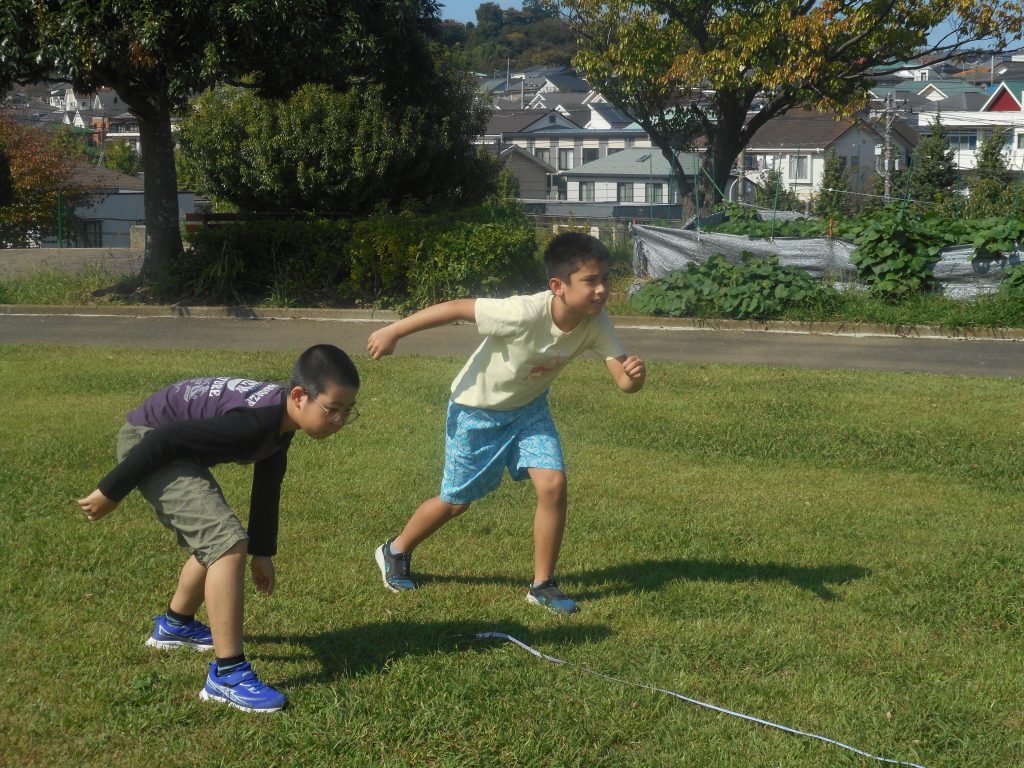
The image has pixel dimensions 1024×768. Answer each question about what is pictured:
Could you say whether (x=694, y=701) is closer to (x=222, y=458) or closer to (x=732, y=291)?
(x=222, y=458)

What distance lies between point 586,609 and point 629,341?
8.39 metres

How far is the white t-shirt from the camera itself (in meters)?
4.70

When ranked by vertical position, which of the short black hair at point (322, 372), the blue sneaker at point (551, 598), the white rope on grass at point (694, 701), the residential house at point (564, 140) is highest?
the residential house at point (564, 140)

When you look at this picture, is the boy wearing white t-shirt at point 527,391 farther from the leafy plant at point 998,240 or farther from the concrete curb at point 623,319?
the leafy plant at point 998,240

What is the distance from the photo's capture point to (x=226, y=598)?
3703mm

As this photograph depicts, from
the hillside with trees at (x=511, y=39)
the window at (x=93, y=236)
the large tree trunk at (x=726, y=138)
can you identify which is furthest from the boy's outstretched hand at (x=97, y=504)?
the hillside with trees at (x=511, y=39)

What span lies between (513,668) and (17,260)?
624 inches

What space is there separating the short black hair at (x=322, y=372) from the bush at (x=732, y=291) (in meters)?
10.7

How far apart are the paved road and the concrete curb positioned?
36 mm

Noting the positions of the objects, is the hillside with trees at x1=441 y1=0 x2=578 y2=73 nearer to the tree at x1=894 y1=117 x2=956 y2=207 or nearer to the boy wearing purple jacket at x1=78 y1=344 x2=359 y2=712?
the tree at x1=894 y1=117 x2=956 y2=207

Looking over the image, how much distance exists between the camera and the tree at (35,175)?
28.2 metres

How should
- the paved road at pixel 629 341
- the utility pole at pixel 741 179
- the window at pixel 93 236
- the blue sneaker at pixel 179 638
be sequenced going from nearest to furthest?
the blue sneaker at pixel 179 638, the paved road at pixel 629 341, the utility pole at pixel 741 179, the window at pixel 93 236

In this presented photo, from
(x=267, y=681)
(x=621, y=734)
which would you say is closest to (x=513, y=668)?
(x=621, y=734)

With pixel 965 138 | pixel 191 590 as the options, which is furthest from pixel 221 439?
pixel 965 138
